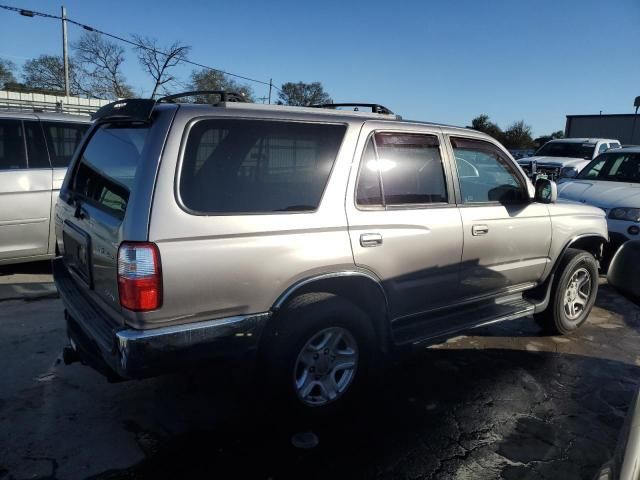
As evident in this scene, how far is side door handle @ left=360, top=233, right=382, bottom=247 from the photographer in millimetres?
2937

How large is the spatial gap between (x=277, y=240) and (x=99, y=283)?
40.1 inches

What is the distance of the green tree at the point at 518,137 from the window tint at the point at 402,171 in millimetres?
43128

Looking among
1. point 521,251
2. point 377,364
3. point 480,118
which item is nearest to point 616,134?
point 480,118

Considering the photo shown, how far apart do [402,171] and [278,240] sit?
113 centimetres

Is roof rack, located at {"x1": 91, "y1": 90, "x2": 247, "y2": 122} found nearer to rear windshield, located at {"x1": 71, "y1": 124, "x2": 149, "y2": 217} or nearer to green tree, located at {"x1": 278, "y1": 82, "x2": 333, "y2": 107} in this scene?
rear windshield, located at {"x1": 71, "y1": 124, "x2": 149, "y2": 217}

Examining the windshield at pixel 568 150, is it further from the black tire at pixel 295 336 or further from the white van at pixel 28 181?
the white van at pixel 28 181

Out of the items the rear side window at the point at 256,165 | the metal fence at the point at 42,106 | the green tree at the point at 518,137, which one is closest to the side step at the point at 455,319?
the rear side window at the point at 256,165

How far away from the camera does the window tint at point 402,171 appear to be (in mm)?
3072

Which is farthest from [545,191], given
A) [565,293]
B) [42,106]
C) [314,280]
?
[42,106]

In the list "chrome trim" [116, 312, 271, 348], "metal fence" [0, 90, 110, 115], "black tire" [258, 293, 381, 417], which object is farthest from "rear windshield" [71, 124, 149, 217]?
"metal fence" [0, 90, 110, 115]

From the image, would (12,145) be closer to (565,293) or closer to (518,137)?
(565,293)

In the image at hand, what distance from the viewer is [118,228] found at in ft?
7.82

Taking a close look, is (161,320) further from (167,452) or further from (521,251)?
(521,251)

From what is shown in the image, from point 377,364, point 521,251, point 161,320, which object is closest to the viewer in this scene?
point 161,320
